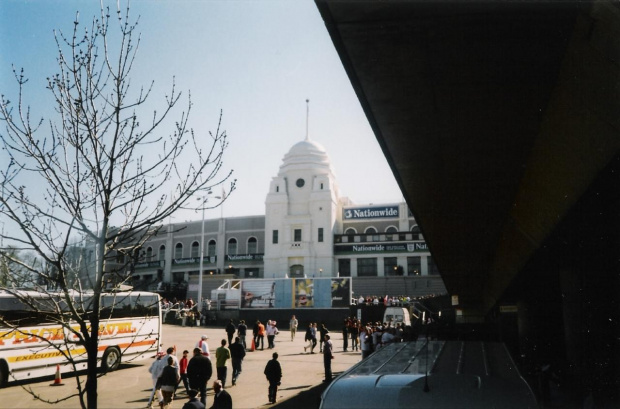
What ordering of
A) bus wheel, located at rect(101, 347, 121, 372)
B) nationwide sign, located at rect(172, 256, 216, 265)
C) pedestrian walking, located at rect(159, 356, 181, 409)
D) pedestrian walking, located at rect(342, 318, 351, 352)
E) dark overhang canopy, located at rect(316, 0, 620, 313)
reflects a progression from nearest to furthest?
1. dark overhang canopy, located at rect(316, 0, 620, 313)
2. pedestrian walking, located at rect(159, 356, 181, 409)
3. bus wheel, located at rect(101, 347, 121, 372)
4. pedestrian walking, located at rect(342, 318, 351, 352)
5. nationwide sign, located at rect(172, 256, 216, 265)

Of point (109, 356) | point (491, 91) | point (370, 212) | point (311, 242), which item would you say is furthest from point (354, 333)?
point (370, 212)

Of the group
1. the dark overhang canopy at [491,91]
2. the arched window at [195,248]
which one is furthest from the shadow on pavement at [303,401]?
the arched window at [195,248]

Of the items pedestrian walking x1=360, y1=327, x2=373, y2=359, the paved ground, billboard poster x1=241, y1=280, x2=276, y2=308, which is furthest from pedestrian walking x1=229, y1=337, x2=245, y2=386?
billboard poster x1=241, y1=280, x2=276, y2=308

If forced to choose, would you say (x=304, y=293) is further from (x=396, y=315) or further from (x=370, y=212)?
(x=370, y=212)

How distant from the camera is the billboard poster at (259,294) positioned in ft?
143

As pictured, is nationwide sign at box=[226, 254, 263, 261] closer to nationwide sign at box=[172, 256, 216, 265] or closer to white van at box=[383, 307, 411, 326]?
nationwide sign at box=[172, 256, 216, 265]

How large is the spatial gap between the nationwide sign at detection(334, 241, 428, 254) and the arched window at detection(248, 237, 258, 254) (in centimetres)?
1232

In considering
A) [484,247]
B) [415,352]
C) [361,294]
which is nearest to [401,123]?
[415,352]

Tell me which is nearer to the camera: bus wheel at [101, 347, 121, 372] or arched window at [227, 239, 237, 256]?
bus wheel at [101, 347, 121, 372]

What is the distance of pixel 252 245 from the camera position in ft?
210

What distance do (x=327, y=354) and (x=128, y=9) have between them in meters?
12.3

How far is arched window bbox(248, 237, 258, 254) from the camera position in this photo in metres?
63.9

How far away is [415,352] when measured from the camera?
6.75m

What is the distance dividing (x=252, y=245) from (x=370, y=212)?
1730cm
